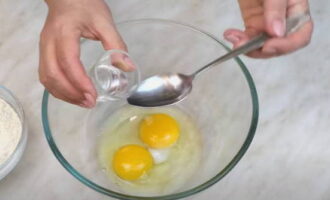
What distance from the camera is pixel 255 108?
784mm

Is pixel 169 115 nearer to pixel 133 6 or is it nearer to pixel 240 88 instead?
pixel 240 88

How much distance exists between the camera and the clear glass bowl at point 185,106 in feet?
2.55

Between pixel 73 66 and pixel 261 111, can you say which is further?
pixel 261 111

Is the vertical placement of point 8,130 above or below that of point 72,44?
below

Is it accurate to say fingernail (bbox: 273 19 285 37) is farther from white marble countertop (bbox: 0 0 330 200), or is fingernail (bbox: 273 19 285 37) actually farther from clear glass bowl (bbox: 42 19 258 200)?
white marble countertop (bbox: 0 0 330 200)

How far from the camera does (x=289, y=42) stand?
0.70 meters

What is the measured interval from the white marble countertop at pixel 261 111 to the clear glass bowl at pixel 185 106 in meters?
0.07

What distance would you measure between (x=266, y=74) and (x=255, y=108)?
187 mm

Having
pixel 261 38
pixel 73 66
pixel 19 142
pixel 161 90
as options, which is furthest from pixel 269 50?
pixel 19 142

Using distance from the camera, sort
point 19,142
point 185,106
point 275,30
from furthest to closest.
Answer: point 185,106 → point 19,142 → point 275,30

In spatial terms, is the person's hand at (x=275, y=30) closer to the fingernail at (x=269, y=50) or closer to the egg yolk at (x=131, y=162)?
the fingernail at (x=269, y=50)

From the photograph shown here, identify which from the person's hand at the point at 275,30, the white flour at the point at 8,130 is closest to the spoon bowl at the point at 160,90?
the person's hand at the point at 275,30

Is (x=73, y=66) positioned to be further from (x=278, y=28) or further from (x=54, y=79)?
(x=278, y=28)

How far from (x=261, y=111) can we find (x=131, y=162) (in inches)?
10.8
